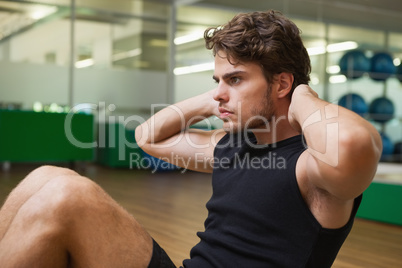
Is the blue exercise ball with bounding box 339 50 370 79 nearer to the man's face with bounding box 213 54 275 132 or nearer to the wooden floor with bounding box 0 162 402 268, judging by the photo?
the wooden floor with bounding box 0 162 402 268

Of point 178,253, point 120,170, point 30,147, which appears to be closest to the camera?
point 178,253

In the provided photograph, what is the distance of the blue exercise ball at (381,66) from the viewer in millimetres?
7742

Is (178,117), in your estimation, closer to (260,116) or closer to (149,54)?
(260,116)

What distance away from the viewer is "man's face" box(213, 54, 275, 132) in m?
1.20

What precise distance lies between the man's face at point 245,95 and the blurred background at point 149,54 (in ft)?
19.5

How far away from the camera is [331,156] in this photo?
0.88 metres

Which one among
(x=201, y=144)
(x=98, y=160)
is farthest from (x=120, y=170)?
(x=201, y=144)

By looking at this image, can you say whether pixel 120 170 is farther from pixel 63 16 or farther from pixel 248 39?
pixel 248 39

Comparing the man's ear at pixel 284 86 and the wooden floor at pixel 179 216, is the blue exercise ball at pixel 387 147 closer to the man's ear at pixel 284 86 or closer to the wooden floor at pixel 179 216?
the wooden floor at pixel 179 216

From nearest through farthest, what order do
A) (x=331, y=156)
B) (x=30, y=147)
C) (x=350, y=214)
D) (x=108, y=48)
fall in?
(x=331, y=156)
(x=350, y=214)
(x=30, y=147)
(x=108, y=48)

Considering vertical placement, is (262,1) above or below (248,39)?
above

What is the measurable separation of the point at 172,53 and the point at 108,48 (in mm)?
1063

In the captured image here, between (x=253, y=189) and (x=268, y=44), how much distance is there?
0.37 metres

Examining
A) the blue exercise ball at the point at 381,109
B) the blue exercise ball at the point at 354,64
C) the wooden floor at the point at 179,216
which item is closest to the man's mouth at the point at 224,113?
the wooden floor at the point at 179,216
